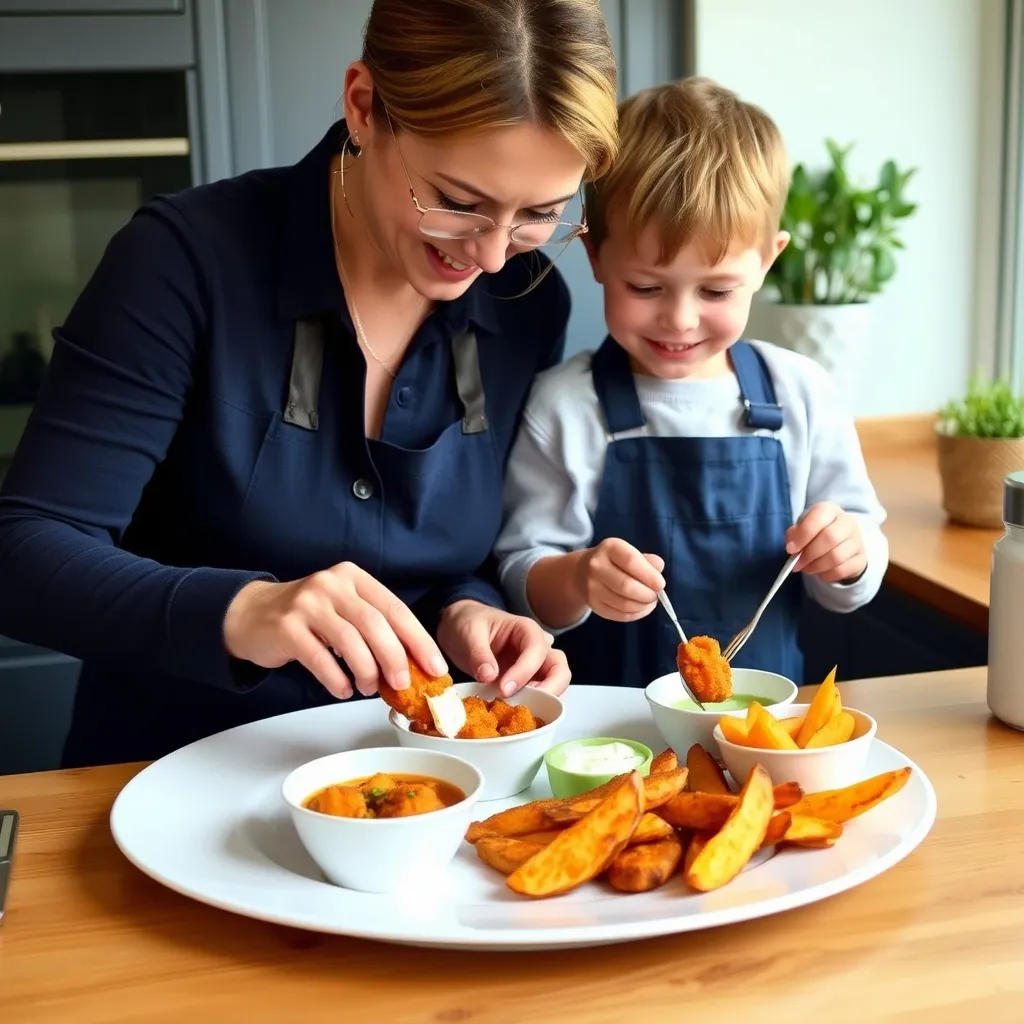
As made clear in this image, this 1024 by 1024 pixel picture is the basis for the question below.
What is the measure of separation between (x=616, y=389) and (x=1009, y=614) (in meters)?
0.62

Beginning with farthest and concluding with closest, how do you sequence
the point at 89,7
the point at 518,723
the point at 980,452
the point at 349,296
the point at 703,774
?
1. the point at 89,7
2. the point at 980,452
3. the point at 349,296
4. the point at 518,723
5. the point at 703,774

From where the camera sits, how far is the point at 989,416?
2209mm

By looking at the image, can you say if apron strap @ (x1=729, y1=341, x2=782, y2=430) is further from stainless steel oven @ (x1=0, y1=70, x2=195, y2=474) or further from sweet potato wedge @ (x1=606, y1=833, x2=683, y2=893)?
stainless steel oven @ (x1=0, y1=70, x2=195, y2=474)

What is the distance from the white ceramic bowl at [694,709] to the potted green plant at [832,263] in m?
1.44

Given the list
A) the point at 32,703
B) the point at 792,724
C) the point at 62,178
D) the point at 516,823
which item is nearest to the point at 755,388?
the point at 792,724

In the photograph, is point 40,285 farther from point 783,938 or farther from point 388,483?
point 783,938

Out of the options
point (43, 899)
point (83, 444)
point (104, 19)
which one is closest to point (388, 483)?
point (83, 444)

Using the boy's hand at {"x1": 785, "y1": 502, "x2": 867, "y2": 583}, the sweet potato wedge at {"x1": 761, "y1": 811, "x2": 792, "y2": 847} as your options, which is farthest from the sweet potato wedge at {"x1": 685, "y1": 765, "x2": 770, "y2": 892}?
the boy's hand at {"x1": 785, "y1": 502, "x2": 867, "y2": 583}

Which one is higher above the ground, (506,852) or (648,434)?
(648,434)

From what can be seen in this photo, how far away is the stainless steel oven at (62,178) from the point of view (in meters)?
2.51

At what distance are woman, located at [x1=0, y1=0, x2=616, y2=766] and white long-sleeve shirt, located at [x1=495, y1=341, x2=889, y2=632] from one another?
0.04m

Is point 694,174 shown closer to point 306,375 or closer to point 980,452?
point 306,375

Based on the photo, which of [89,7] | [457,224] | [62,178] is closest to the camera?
[457,224]

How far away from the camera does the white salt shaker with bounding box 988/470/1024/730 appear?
129 cm
